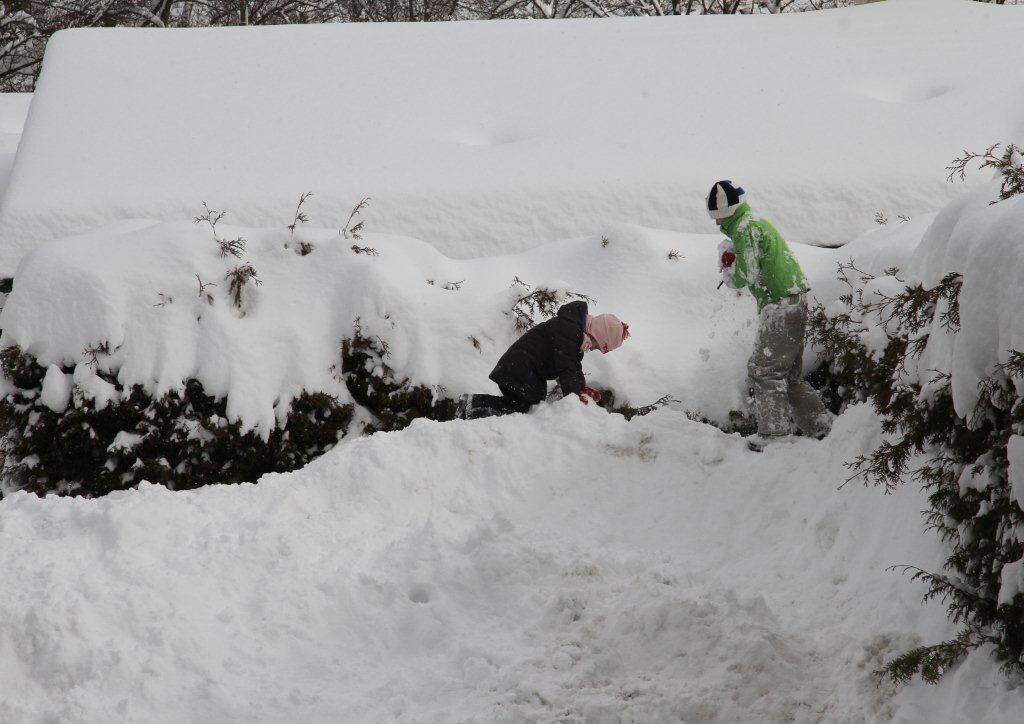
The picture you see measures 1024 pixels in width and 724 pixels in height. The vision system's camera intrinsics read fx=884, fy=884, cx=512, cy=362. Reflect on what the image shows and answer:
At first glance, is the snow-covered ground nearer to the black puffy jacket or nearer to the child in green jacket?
the black puffy jacket

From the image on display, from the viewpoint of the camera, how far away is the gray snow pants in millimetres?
5016

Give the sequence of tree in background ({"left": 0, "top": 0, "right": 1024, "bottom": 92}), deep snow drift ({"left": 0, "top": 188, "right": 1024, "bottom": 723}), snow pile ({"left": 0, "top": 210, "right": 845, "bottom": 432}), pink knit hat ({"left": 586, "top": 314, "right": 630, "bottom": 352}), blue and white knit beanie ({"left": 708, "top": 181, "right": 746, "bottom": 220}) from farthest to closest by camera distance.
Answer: tree in background ({"left": 0, "top": 0, "right": 1024, "bottom": 92})
snow pile ({"left": 0, "top": 210, "right": 845, "bottom": 432})
pink knit hat ({"left": 586, "top": 314, "right": 630, "bottom": 352})
blue and white knit beanie ({"left": 708, "top": 181, "right": 746, "bottom": 220})
deep snow drift ({"left": 0, "top": 188, "right": 1024, "bottom": 723})

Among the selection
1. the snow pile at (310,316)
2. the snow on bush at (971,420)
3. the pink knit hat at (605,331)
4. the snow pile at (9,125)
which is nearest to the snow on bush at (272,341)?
the snow pile at (310,316)

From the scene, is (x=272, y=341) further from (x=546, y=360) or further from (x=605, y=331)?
(x=605, y=331)

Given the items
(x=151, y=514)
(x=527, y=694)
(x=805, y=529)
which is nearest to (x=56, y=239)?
(x=151, y=514)

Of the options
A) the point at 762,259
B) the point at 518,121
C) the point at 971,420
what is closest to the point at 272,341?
the point at 762,259

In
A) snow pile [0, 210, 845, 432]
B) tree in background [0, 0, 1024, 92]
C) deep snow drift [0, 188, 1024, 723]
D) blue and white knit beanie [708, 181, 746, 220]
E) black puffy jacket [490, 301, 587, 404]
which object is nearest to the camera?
deep snow drift [0, 188, 1024, 723]

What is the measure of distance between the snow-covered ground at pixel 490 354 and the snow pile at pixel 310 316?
0.03 m

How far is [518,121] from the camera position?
8.35m

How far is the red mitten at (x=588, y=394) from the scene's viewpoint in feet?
17.5

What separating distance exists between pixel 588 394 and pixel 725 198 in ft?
4.66

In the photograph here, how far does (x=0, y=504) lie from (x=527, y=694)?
8.96 ft

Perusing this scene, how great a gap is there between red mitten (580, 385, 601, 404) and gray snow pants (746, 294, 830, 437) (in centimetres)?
96

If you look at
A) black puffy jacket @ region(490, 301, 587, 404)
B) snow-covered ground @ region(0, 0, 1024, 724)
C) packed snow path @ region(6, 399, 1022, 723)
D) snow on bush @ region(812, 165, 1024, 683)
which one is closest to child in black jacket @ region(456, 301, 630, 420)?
black puffy jacket @ region(490, 301, 587, 404)
